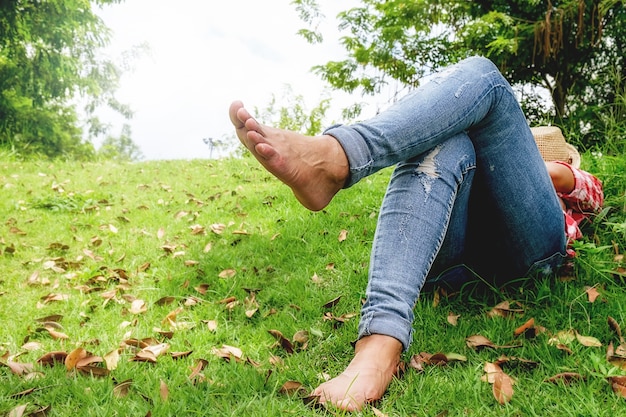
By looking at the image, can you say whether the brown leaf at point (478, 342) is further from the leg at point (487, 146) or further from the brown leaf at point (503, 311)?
the leg at point (487, 146)

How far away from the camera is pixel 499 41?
6.09 meters

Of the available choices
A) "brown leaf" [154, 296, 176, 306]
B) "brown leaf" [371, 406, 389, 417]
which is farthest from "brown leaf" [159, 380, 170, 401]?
"brown leaf" [154, 296, 176, 306]

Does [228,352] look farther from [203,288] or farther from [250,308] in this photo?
[203,288]

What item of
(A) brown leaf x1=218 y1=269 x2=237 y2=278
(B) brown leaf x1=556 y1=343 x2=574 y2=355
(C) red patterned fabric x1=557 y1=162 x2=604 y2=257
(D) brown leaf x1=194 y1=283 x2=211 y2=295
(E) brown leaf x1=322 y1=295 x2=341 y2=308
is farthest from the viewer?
(A) brown leaf x1=218 y1=269 x2=237 y2=278

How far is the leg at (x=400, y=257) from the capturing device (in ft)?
3.59

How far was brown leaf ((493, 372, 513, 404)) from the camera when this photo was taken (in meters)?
1.08

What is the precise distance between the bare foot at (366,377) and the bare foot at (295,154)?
0.40m

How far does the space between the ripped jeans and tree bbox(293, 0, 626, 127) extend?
5.38 meters

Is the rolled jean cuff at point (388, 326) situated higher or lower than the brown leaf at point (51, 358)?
higher

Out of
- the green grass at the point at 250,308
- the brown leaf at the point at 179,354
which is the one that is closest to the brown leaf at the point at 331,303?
the green grass at the point at 250,308

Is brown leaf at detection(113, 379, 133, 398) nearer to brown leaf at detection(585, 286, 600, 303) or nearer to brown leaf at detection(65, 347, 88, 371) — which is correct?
brown leaf at detection(65, 347, 88, 371)

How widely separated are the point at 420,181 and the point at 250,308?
3.07ft

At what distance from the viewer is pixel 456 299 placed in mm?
1623

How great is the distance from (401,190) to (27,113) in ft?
41.1
